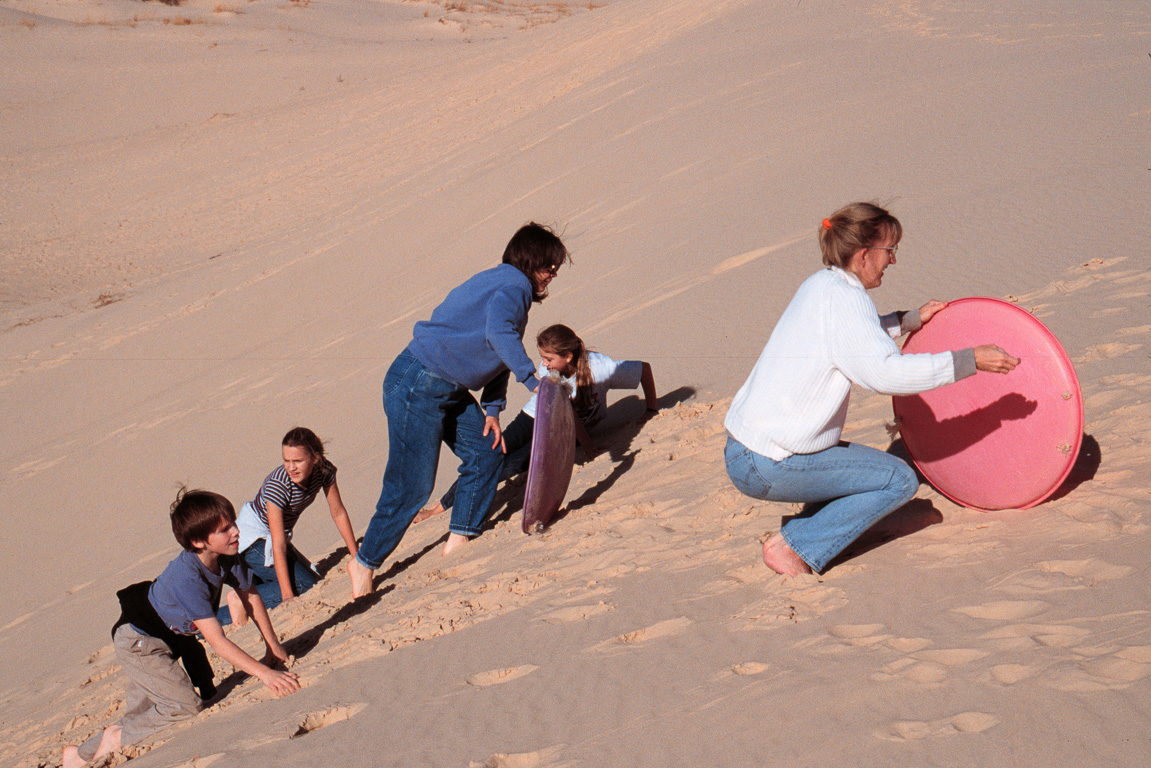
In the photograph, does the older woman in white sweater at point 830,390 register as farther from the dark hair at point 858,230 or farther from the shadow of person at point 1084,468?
the shadow of person at point 1084,468

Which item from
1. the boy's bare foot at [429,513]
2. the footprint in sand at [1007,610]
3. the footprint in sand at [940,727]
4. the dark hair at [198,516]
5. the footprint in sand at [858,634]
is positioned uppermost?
the dark hair at [198,516]

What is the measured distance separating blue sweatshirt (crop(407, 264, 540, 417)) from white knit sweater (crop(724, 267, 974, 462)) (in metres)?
1.30

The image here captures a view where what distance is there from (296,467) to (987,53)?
31.6ft

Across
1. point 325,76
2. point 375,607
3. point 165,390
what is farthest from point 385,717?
point 325,76

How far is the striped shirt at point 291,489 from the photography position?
478cm

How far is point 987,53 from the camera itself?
10969 millimetres

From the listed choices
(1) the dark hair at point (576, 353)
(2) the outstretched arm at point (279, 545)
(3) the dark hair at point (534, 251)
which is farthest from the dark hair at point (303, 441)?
(3) the dark hair at point (534, 251)

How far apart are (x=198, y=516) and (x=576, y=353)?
2.19 metres

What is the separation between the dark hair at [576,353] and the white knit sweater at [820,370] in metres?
1.66

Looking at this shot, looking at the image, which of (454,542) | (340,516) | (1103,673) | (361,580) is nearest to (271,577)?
(340,516)

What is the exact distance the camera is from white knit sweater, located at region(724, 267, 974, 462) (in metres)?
2.86

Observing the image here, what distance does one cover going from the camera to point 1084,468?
3.62 metres

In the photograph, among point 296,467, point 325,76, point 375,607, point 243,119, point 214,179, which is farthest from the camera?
point 325,76

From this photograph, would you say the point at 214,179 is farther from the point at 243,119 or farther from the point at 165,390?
the point at 165,390
